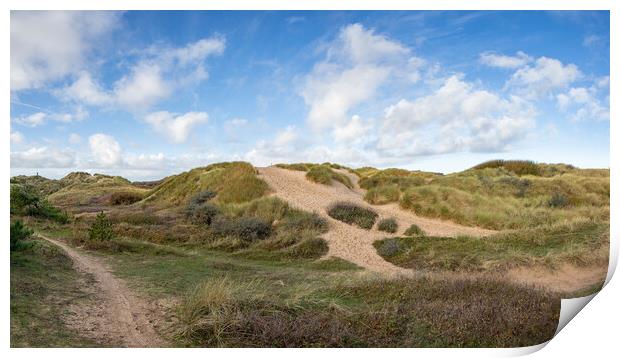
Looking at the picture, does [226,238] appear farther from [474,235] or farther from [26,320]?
[474,235]

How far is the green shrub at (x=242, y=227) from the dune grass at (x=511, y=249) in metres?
2.60

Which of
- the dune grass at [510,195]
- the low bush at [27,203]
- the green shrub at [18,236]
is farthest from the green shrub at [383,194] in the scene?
the green shrub at [18,236]

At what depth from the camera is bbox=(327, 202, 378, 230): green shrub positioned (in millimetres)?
8219

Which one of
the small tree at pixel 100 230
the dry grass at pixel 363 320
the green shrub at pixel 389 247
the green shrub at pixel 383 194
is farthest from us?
the green shrub at pixel 383 194

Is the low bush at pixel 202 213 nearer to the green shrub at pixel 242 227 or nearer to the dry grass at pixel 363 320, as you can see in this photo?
the green shrub at pixel 242 227

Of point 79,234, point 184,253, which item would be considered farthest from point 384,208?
point 79,234

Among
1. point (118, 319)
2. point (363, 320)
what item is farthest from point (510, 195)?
point (118, 319)

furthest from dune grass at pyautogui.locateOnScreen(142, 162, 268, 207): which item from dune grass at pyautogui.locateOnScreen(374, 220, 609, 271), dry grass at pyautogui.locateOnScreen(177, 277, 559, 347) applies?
dry grass at pyautogui.locateOnScreen(177, 277, 559, 347)

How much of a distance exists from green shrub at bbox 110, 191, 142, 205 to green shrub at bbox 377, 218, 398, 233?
16.2 ft

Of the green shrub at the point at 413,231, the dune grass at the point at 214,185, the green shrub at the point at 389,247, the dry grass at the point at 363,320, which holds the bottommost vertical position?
the dry grass at the point at 363,320

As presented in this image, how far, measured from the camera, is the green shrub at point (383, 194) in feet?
28.2

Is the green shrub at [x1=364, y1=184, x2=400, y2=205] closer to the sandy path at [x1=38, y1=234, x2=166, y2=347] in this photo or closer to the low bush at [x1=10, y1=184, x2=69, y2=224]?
the sandy path at [x1=38, y1=234, x2=166, y2=347]
